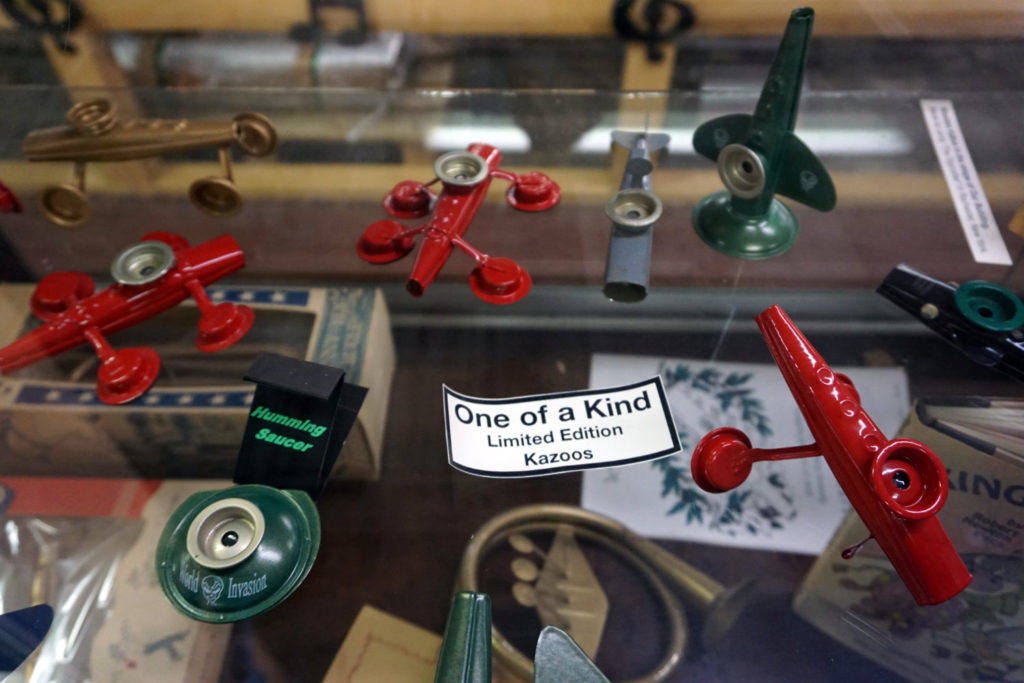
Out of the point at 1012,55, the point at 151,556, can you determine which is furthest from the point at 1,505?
the point at 1012,55

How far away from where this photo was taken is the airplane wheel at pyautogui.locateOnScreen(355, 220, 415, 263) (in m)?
0.99

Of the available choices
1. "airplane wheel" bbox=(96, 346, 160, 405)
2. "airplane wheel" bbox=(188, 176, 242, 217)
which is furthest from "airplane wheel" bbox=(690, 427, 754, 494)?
"airplane wheel" bbox=(188, 176, 242, 217)

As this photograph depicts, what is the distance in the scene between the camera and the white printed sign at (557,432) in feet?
2.57

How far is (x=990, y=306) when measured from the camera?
0.87 metres

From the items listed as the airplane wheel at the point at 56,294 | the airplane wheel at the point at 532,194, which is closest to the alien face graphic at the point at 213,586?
the airplane wheel at the point at 56,294

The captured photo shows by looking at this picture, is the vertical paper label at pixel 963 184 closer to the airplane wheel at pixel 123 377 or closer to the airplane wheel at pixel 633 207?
the airplane wheel at pixel 633 207

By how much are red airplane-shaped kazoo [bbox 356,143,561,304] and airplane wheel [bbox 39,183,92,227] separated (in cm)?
40

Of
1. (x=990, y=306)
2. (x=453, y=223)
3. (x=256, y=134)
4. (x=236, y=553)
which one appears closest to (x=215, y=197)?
(x=256, y=134)

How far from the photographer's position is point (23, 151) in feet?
3.63

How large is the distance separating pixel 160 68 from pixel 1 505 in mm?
818

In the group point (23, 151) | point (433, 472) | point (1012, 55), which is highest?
point (1012, 55)

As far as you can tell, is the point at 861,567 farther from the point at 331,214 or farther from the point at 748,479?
the point at 331,214

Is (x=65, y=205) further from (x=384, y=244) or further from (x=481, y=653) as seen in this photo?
(x=481, y=653)

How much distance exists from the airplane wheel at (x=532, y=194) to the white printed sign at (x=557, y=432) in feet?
1.18
